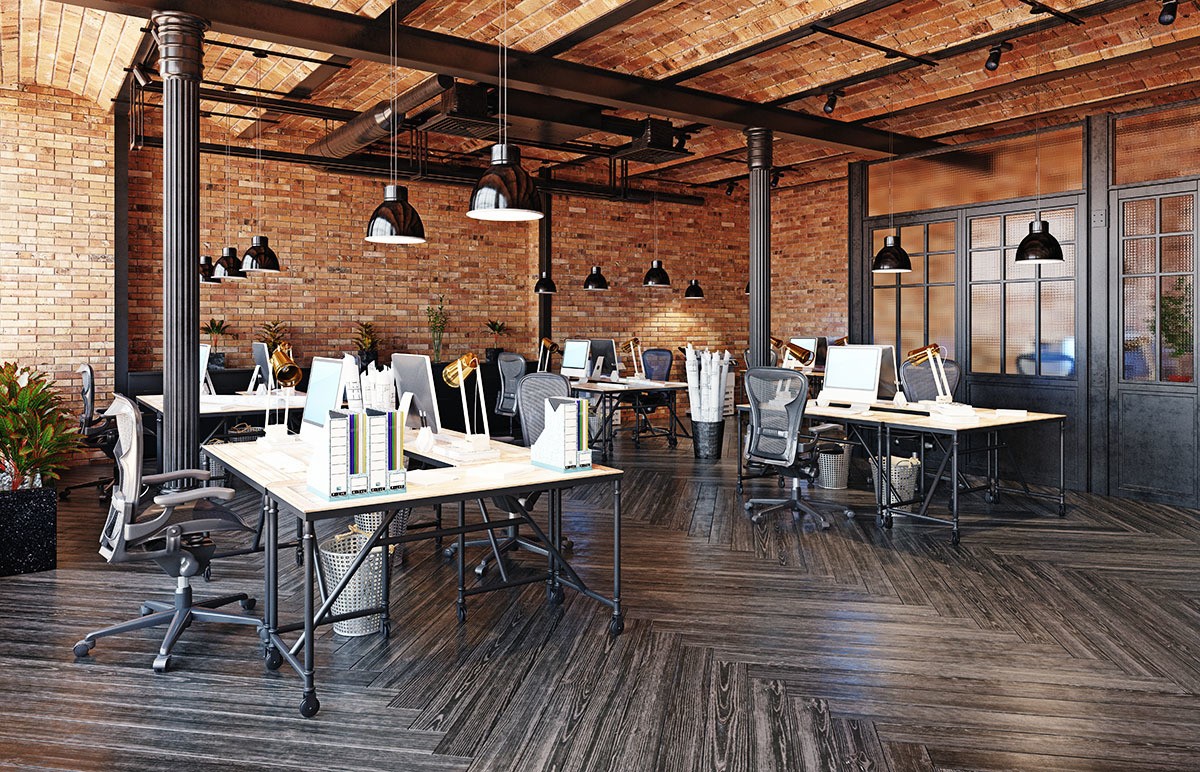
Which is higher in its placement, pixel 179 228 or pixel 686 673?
pixel 179 228

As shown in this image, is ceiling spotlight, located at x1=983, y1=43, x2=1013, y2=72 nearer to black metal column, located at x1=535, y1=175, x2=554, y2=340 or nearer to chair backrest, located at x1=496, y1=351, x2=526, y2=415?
chair backrest, located at x1=496, y1=351, x2=526, y2=415

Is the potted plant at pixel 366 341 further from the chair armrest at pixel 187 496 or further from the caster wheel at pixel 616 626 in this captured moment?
the caster wheel at pixel 616 626

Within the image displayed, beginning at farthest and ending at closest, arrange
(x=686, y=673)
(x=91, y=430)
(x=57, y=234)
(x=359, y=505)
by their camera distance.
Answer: (x=57, y=234)
(x=91, y=430)
(x=686, y=673)
(x=359, y=505)

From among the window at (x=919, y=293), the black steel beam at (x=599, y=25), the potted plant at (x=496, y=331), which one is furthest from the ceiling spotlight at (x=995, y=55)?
the potted plant at (x=496, y=331)

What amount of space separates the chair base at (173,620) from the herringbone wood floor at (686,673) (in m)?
0.09

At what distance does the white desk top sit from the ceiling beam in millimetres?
2526

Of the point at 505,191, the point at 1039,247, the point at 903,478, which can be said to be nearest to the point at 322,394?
the point at 505,191

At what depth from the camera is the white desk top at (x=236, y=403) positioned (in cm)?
631

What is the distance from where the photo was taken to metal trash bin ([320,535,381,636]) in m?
3.78

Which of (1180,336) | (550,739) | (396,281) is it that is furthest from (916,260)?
(550,739)

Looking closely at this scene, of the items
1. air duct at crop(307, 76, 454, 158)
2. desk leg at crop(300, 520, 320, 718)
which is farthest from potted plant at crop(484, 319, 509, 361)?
desk leg at crop(300, 520, 320, 718)

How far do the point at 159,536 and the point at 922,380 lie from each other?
5.76 metres

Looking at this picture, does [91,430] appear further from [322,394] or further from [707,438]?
[707,438]

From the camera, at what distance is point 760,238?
7926 millimetres
